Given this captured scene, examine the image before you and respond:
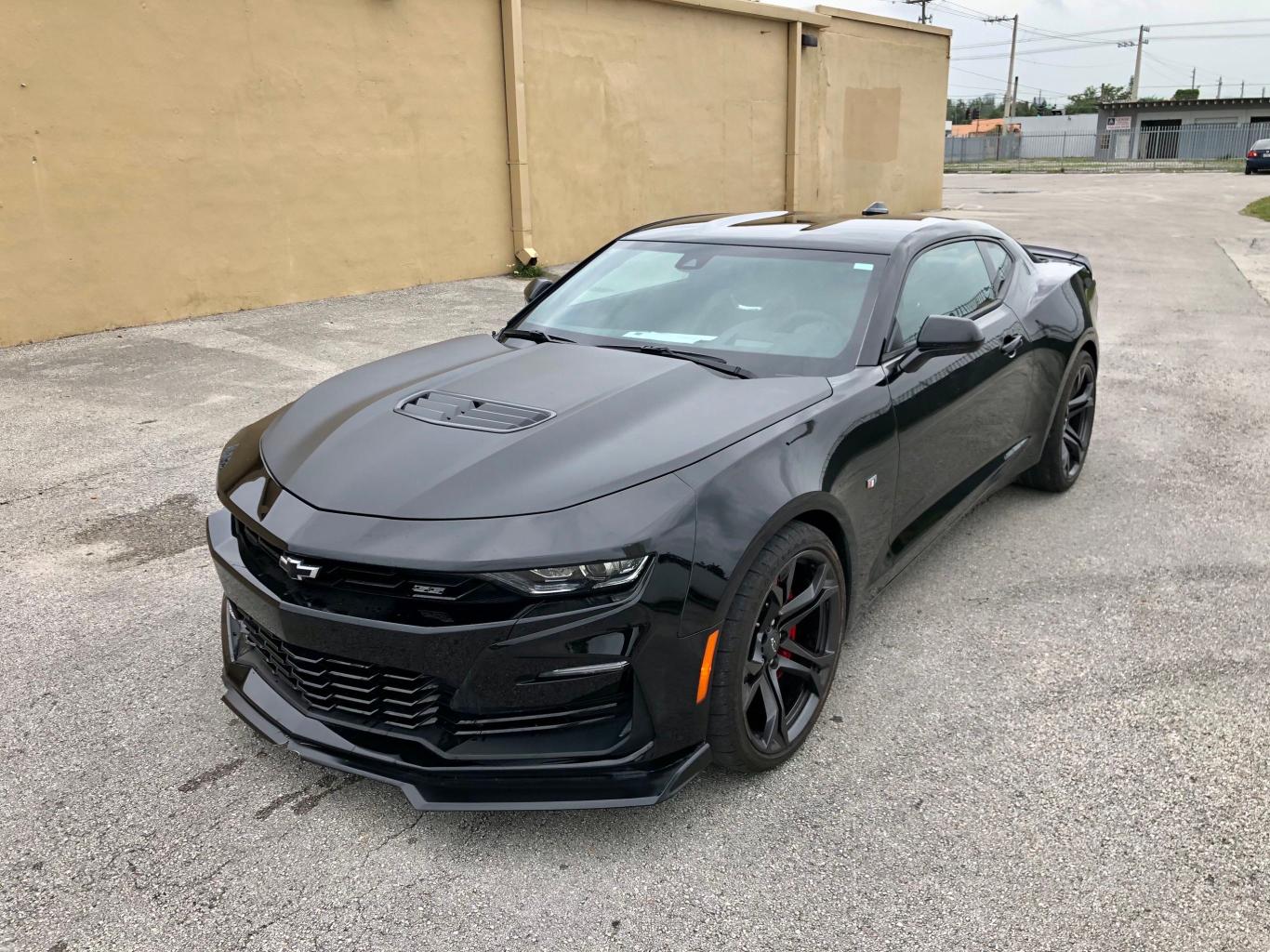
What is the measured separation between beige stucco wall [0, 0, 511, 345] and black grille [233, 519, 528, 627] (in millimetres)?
7478

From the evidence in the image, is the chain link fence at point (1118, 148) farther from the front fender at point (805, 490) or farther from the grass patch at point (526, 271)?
the front fender at point (805, 490)

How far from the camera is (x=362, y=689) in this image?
8.25ft

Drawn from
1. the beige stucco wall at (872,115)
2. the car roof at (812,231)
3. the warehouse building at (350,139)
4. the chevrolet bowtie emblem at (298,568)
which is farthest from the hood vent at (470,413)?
the beige stucco wall at (872,115)

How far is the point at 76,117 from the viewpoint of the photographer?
334 inches

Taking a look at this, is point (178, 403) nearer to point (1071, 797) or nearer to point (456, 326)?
point (456, 326)

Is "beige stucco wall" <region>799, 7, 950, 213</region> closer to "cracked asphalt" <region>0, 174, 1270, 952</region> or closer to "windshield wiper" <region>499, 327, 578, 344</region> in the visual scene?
"cracked asphalt" <region>0, 174, 1270, 952</region>

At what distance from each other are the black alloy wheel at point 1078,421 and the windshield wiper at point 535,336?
9.08 ft

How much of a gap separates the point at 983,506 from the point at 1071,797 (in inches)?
99.2

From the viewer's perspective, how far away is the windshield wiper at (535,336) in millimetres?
3832

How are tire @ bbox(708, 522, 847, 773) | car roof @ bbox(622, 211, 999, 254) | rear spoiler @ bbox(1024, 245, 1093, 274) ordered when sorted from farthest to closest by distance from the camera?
1. rear spoiler @ bbox(1024, 245, 1093, 274)
2. car roof @ bbox(622, 211, 999, 254)
3. tire @ bbox(708, 522, 847, 773)

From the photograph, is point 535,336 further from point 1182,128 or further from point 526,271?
point 1182,128

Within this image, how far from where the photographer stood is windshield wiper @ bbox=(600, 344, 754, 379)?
335 centimetres

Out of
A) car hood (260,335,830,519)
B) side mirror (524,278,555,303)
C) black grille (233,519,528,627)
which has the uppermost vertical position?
side mirror (524,278,555,303)

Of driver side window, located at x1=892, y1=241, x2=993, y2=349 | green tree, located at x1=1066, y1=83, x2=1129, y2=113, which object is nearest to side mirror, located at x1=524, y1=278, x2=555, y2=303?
driver side window, located at x1=892, y1=241, x2=993, y2=349
